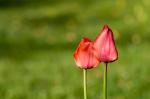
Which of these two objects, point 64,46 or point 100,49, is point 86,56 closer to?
point 100,49

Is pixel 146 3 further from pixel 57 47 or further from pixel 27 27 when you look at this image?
pixel 57 47


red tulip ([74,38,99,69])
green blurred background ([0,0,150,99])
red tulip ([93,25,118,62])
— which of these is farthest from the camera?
green blurred background ([0,0,150,99])

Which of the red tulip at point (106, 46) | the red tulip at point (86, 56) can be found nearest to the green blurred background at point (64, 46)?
the red tulip at point (86, 56)

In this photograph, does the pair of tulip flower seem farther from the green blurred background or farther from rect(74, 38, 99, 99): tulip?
the green blurred background

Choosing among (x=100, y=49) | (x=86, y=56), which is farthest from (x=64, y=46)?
(x=100, y=49)

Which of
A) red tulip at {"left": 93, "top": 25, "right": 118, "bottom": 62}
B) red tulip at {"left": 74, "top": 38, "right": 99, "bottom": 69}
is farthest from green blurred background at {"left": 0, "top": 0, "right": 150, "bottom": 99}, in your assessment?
red tulip at {"left": 93, "top": 25, "right": 118, "bottom": 62}

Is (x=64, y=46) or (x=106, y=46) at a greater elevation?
(x=106, y=46)

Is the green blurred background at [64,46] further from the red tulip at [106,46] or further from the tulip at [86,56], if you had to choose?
the red tulip at [106,46]

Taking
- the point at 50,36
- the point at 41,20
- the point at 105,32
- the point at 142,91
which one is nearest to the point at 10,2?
the point at 41,20
